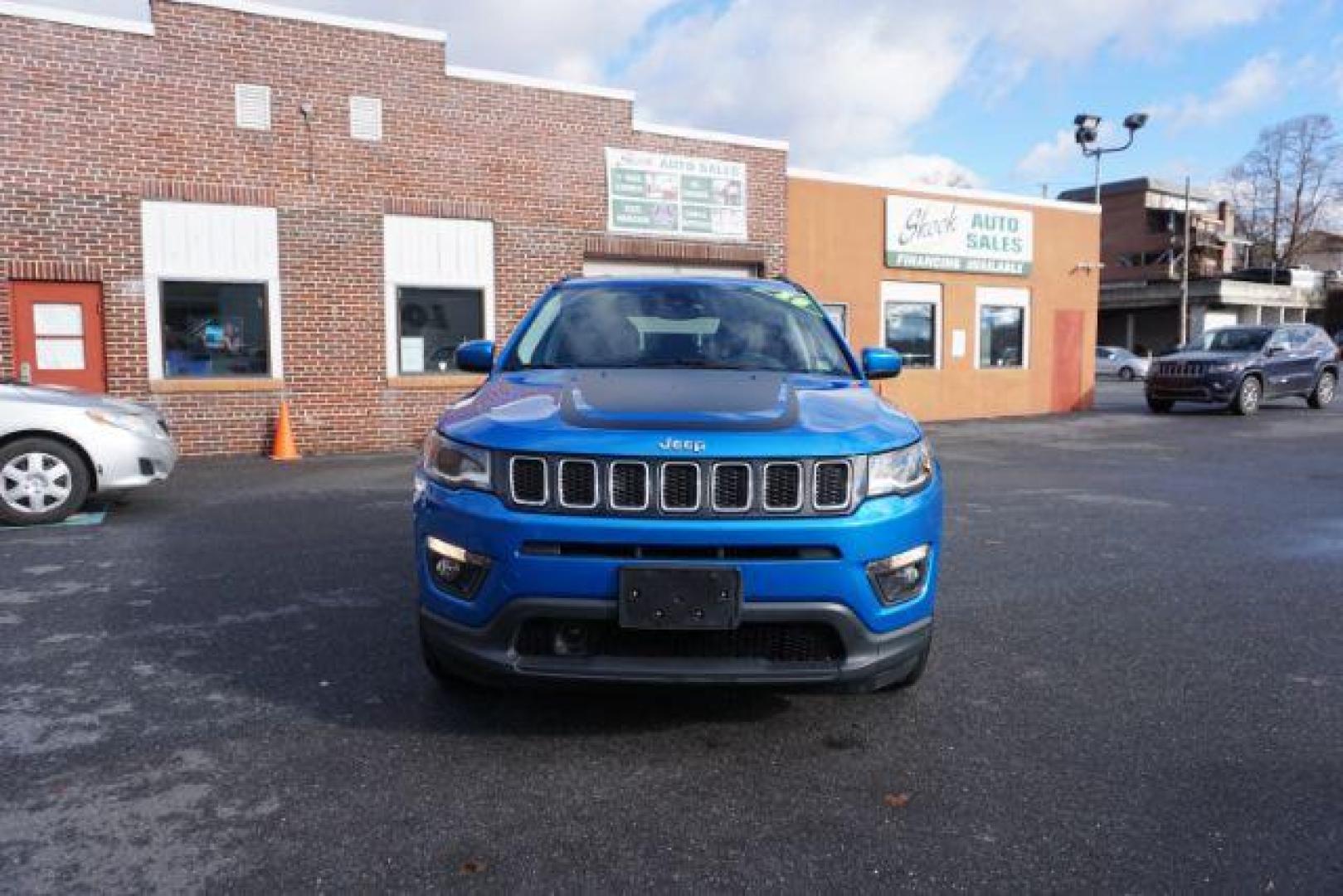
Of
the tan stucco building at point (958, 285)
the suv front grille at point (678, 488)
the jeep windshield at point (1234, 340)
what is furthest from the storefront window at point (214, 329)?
the jeep windshield at point (1234, 340)

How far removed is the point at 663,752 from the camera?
125 inches

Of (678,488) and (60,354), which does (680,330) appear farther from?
(60,354)

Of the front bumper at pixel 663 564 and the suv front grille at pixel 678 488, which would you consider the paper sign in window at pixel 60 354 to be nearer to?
the front bumper at pixel 663 564

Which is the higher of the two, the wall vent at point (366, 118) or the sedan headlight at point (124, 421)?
the wall vent at point (366, 118)

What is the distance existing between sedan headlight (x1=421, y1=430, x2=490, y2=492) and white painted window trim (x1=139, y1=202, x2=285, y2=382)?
9.87 m

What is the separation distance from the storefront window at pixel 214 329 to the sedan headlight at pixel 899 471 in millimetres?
10849

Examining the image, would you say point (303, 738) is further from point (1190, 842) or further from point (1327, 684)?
point (1327, 684)

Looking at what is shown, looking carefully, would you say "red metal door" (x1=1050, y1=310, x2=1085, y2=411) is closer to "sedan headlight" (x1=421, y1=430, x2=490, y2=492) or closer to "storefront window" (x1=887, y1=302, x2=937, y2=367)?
"storefront window" (x1=887, y1=302, x2=937, y2=367)

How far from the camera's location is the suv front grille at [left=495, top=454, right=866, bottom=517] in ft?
9.45

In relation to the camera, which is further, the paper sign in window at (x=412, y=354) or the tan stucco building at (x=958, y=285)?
the tan stucco building at (x=958, y=285)

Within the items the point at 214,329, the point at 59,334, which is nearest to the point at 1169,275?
the point at 214,329

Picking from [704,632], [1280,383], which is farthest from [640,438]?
[1280,383]

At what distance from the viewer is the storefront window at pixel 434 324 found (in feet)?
42.6

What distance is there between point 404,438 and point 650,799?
35.8 feet
